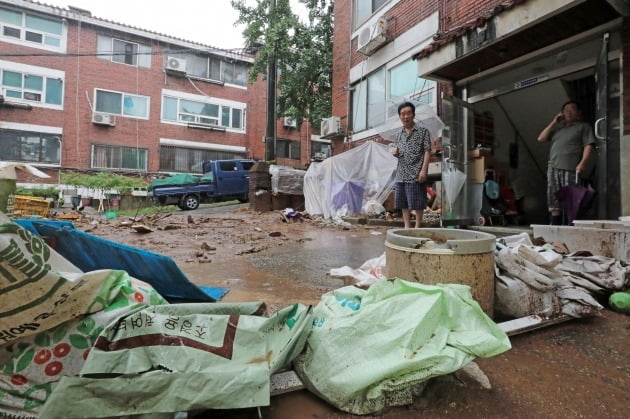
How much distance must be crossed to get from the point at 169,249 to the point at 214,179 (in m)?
10.6

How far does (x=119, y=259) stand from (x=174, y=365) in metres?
0.88

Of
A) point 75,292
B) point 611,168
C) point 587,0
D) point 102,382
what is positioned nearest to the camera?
point 102,382

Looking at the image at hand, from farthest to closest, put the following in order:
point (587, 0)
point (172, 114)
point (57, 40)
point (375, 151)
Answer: point (172, 114), point (57, 40), point (375, 151), point (587, 0)

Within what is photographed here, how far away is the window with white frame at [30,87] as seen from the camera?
15010mm

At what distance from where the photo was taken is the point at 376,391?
3.73 ft

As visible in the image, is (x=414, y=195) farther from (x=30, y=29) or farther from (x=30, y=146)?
(x=30, y=29)

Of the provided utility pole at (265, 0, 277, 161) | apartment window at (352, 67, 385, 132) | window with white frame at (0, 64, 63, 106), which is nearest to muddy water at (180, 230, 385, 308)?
apartment window at (352, 67, 385, 132)

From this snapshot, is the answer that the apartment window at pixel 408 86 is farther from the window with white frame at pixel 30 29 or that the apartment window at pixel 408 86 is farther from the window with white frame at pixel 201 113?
the window with white frame at pixel 30 29

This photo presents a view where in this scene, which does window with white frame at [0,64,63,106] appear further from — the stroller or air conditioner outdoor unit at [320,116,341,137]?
the stroller

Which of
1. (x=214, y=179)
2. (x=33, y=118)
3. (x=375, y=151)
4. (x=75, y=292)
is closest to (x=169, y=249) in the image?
(x=75, y=292)

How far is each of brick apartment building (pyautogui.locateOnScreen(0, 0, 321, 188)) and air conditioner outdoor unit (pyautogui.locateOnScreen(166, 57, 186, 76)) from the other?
5cm

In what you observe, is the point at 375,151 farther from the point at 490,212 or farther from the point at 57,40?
the point at 57,40

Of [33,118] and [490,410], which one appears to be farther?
[33,118]

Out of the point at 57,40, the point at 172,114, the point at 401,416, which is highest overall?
the point at 57,40
